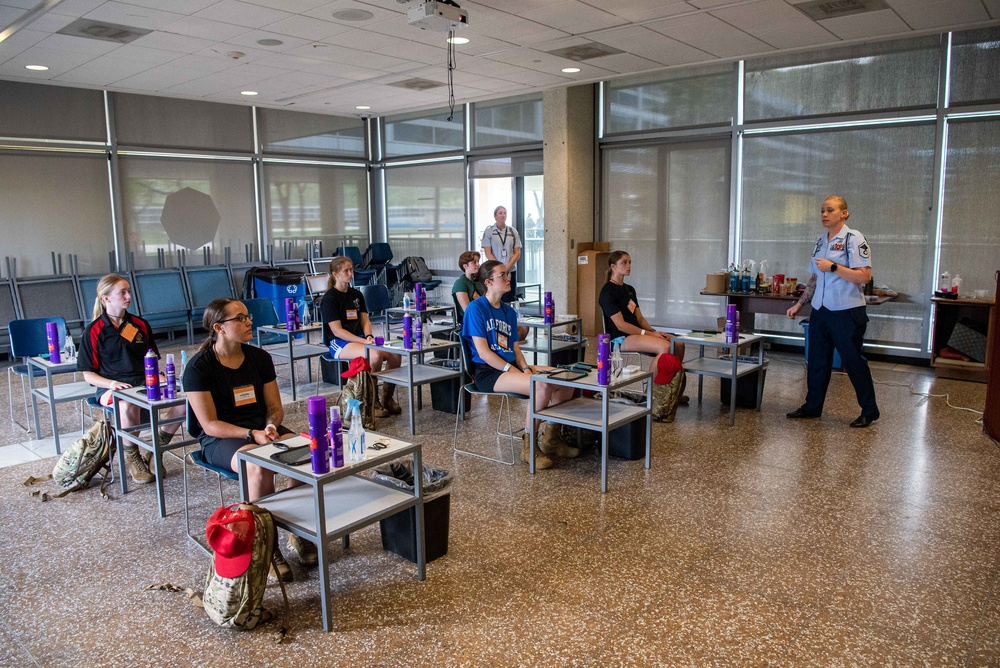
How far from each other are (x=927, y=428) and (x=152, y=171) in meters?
9.49

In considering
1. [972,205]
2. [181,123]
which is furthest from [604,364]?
[181,123]

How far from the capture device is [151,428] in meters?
3.90

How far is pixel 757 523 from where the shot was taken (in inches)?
147

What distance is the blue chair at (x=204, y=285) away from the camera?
9.80 metres

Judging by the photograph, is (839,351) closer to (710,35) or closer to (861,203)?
(710,35)

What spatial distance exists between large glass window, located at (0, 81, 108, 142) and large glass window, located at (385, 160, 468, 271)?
15.0 feet

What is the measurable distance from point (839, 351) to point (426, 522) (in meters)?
3.57

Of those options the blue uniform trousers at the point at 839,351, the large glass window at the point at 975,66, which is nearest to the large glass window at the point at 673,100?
the large glass window at the point at 975,66

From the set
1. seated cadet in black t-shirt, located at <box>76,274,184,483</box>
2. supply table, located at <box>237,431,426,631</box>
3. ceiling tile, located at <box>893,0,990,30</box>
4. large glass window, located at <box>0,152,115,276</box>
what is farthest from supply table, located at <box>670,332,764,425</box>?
large glass window, located at <box>0,152,115,276</box>

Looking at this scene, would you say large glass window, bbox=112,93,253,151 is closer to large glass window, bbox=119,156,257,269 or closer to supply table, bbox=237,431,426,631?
large glass window, bbox=119,156,257,269

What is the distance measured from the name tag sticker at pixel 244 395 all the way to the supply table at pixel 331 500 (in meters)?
0.48

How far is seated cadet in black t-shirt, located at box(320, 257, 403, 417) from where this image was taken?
5691 mm

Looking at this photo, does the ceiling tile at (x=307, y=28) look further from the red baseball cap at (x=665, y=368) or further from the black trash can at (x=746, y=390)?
the black trash can at (x=746, y=390)

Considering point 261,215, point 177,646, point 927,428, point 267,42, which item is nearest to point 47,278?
point 261,215
